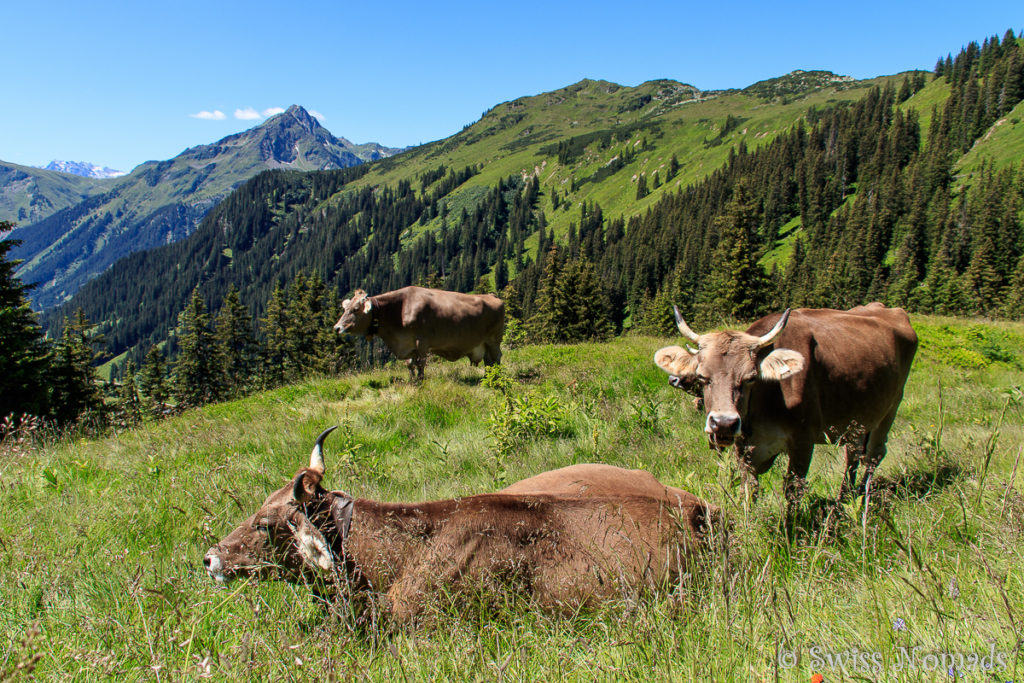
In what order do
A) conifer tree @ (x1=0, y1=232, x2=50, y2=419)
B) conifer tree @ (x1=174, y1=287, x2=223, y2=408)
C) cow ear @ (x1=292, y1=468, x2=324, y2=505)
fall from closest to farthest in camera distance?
cow ear @ (x1=292, y1=468, x2=324, y2=505)
conifer tree @ (x1=0, y1=232, x2=50, y2=419)
conifer tree @ (x1=174, y1=287, x2=223, y2=408)

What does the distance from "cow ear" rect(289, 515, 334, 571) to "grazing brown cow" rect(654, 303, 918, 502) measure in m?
2.99

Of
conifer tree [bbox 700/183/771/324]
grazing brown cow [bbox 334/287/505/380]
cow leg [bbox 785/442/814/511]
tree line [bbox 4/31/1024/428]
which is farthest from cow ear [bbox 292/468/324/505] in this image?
conifer tree [bbox 700/183/771/324]

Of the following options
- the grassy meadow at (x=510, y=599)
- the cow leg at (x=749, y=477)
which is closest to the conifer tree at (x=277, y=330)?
the grassy meadow at (x=510, y=599)

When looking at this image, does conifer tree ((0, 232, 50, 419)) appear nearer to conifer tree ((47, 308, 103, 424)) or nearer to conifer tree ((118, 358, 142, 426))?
conifer tree ((47, 308, 103, 424))

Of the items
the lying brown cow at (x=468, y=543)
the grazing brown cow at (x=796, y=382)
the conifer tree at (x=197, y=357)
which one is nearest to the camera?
the lying brown cow at (x=468, y=543)

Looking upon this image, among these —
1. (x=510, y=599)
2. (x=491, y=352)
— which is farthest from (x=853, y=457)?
(x=491, y=352)

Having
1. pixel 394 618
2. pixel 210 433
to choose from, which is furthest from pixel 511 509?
pixel 210 433

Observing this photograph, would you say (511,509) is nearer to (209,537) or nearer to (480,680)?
(480,680)

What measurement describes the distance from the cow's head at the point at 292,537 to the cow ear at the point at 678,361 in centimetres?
293

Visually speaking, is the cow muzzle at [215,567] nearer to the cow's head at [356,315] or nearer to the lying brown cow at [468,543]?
the lying brown cow at [468,543]

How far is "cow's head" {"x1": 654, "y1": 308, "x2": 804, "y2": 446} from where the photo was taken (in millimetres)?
4223

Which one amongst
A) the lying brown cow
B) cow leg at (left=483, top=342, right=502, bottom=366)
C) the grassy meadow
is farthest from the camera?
cow leg at (left=483, top=342, right=502, bottom=366)

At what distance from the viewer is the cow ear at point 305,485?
11.2 feet

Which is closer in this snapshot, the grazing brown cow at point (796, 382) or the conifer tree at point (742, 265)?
the grazing brown cow at point (796, 382)
